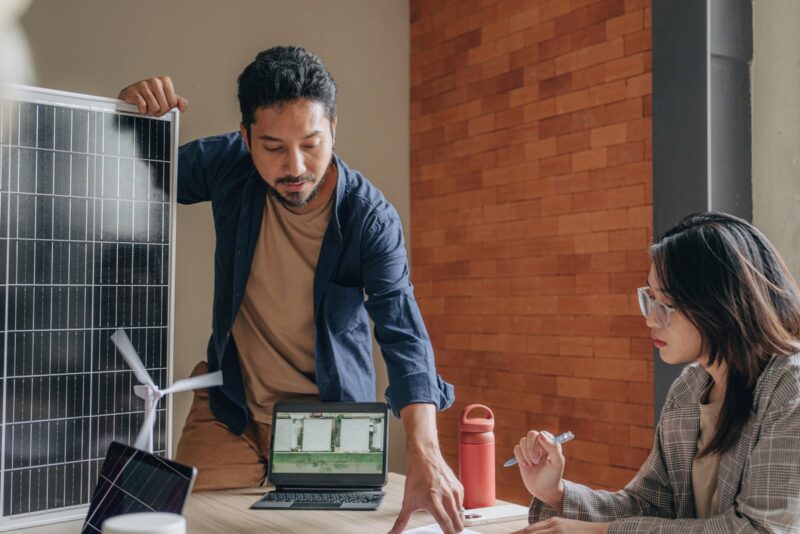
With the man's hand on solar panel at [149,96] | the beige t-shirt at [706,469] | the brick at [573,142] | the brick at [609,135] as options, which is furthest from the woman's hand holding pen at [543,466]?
the brick at [573,142]

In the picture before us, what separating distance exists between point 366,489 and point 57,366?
737 millimetres

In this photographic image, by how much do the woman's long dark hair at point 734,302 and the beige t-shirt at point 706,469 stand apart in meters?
0.06

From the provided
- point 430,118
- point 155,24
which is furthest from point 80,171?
point 430,118

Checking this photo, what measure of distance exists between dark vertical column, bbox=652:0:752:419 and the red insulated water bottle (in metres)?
1.36

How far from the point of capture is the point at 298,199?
2.13m

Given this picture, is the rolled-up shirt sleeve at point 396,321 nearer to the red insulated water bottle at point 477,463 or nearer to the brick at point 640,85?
the red insulated water bottle at point 477,463

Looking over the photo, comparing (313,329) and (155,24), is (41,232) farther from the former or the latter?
(155,24)

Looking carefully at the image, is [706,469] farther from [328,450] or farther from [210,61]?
[210,61]

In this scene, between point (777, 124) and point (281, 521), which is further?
point (777, 124)

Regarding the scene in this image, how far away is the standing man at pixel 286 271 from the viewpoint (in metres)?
2.07

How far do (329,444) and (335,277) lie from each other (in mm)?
442

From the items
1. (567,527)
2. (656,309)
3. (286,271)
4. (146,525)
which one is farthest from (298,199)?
(146,525)

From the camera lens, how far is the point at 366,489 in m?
1.97

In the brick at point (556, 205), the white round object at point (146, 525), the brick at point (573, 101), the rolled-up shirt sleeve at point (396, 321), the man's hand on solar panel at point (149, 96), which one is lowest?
the white round object at point (146, 525)
